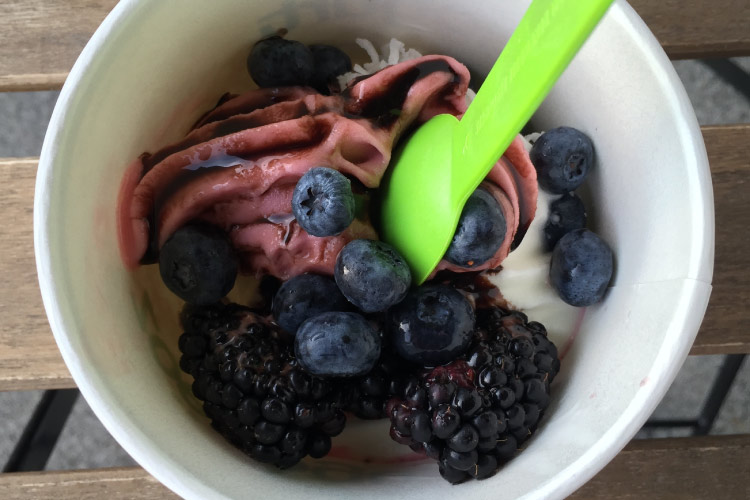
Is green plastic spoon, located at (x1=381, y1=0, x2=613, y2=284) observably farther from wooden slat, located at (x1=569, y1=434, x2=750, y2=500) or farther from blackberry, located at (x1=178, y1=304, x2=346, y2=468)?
wooden slat, located at (x1=569, y1=434, x2=750, y2=500)

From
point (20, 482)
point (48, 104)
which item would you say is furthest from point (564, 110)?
point (48, 104)

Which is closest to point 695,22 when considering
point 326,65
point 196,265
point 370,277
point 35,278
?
point 326,65

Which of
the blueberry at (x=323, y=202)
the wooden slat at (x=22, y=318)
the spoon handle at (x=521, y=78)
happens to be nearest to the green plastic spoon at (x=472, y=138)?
the spoon handle at (x=521, y=78)

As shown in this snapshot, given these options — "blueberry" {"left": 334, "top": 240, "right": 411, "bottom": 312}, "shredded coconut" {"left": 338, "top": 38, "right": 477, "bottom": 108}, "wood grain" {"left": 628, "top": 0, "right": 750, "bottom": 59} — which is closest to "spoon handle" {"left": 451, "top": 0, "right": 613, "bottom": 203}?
"blueberry" {"left": 334, "top": 240, "right": 411, "bottom": 312}

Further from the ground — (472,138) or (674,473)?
(472,138)

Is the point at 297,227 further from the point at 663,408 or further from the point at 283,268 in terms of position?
the point at 663,408

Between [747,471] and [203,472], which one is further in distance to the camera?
[747,471]

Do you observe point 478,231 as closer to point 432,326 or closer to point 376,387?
point 432,326

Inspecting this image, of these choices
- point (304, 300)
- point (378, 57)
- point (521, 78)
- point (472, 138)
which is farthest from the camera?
point (378, 57)
